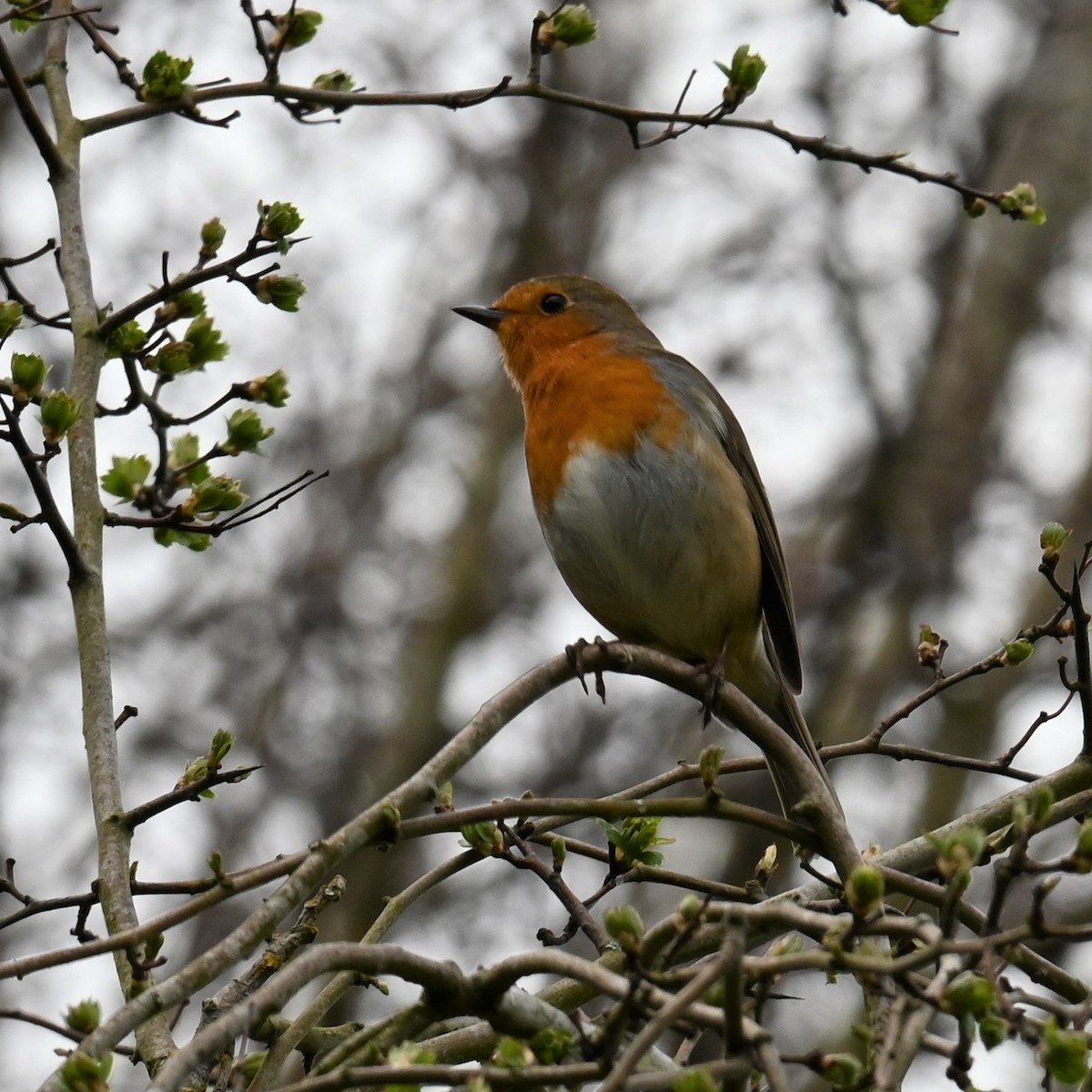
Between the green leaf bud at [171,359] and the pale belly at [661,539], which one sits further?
the pale belly at [661,539]

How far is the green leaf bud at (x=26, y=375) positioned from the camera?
2926mm

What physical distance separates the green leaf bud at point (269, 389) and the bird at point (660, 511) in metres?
1.58

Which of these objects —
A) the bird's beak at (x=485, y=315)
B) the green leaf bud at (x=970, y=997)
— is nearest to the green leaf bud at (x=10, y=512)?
the green leaf bud at (x=970, y=997)

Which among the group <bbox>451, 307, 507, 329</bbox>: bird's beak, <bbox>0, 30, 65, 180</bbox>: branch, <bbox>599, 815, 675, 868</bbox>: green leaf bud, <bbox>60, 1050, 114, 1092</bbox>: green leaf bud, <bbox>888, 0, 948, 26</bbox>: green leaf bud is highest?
<bbox>451, 307, 507, 329</bbox>: bird's beak

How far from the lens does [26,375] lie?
293cm

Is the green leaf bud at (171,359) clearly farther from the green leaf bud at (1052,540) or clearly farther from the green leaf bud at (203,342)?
the green leaf bud at (1052,540)

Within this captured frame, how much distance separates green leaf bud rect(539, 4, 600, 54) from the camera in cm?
339

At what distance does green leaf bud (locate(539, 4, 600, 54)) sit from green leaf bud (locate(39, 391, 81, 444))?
1286mm

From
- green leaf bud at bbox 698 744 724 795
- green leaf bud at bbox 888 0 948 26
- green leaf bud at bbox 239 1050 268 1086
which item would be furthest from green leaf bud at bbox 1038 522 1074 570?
green leaf bud at bbox 239 1050 268 1086

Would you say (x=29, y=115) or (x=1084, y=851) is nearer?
(x=1084, y=851)

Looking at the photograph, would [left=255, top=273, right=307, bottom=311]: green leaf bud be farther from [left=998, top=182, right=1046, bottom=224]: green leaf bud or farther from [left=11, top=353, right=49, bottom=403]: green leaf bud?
[left=998, top=182, right=1046, bottom=224]: green leaf bud

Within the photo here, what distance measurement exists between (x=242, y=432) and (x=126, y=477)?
24 centimetres

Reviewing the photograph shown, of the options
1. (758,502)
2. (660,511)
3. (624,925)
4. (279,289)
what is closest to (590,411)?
(660,511)

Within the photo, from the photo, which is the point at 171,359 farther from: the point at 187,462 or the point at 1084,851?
the point at 1084,851
